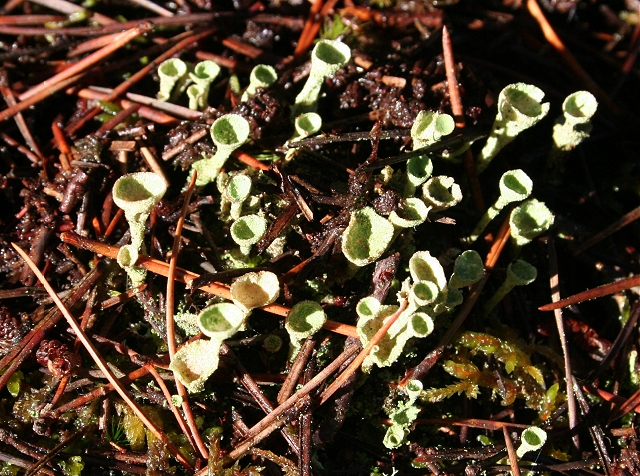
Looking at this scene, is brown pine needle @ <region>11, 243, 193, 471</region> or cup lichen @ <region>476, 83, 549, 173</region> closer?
brown pine needle @ <region>11, 243, 193, 471</region>

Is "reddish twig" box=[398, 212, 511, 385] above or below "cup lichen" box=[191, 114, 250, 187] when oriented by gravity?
below

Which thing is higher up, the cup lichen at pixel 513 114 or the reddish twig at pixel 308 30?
the reddish twig at pixel 308 30

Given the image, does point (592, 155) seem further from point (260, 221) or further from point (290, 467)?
point (290, 467)

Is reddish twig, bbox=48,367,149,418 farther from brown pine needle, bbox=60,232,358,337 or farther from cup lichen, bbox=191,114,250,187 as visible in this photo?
cup lichen, bbox=191,114,250,187

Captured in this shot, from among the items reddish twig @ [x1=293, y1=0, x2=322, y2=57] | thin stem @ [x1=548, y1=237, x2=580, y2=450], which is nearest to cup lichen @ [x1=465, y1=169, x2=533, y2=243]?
thin stem @ [x1=548, y1=237, x2=580, y2=450]

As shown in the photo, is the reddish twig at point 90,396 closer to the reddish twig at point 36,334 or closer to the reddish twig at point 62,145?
the reddish twig at point 36,334

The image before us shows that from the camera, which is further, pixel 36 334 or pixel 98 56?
pixel 98 56

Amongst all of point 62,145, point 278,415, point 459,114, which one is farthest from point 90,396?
point 459,114

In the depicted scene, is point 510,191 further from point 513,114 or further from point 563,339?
point 563,339

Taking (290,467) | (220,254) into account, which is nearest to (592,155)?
(220,254)

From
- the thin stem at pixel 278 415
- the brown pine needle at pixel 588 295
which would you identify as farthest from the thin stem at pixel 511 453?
the thin stem at pixel 278 415

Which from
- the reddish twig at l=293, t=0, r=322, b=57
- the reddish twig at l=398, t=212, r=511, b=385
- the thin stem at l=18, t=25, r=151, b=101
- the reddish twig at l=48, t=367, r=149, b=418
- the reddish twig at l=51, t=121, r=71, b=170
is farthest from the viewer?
the reddish twig at l=293, t=0, r=322, b=57

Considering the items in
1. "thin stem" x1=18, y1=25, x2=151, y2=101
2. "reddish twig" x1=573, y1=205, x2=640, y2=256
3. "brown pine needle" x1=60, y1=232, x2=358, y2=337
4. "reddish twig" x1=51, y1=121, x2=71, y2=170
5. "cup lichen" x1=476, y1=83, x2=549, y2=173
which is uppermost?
"thin stem" x1=18, y1=25, x2=151, y2=101
